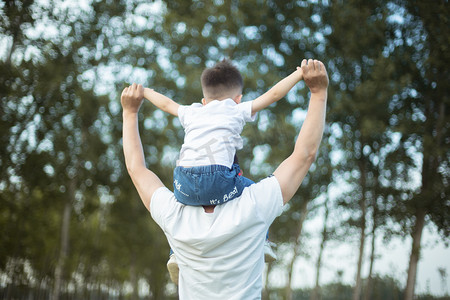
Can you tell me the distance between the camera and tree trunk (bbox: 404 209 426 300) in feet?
42.4

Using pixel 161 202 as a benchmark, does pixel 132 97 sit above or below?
above

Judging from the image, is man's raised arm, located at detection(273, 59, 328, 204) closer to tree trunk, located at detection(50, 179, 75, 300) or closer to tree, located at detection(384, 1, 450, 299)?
tree, located at detection(384, 1, 450, 299)

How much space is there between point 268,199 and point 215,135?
409 mm

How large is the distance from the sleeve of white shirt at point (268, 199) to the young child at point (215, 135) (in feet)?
0.31

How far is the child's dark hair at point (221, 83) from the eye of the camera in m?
2.47

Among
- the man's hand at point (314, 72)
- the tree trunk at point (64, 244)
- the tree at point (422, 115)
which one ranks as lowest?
the tree trunk at point (64, 244)

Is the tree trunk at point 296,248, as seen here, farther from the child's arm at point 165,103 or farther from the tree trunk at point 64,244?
the child's arm at point 165,103

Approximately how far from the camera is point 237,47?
17.8m

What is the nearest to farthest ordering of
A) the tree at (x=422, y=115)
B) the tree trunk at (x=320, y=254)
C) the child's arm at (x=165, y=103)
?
the child's arm at (x=165, y=103) → the tree at (x=422, y=115) → the tree trunk at (x=320, y=254)

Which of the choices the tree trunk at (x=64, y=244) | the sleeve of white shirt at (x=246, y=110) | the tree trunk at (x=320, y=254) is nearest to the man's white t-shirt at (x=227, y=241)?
the sleeve of white shirt at (x=246, y=110)

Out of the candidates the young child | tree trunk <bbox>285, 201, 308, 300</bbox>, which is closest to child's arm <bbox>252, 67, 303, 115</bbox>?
the young child

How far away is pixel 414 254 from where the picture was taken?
13.1 m

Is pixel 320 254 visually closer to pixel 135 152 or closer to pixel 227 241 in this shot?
pixel 135 152

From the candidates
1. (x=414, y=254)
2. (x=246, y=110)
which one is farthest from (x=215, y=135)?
(x=414, y=254)
